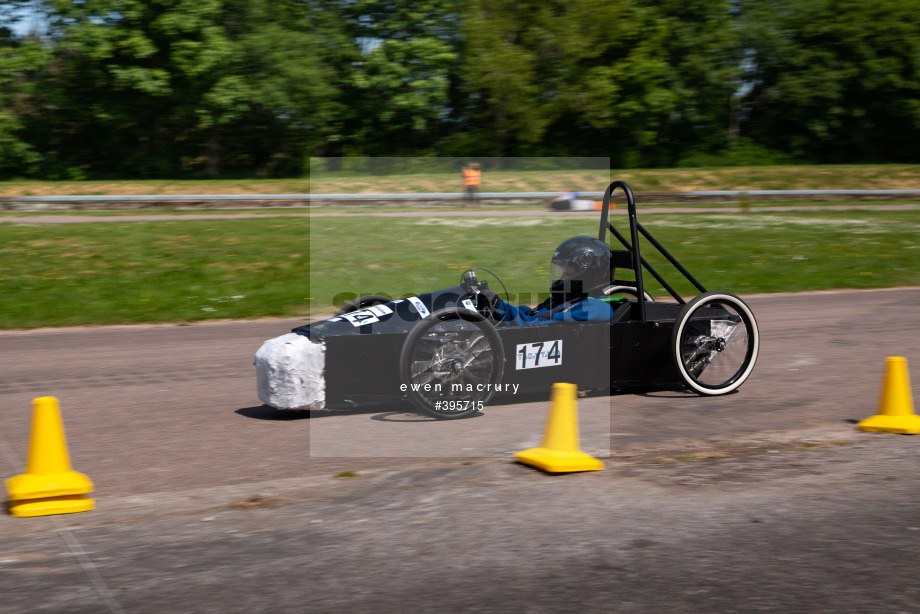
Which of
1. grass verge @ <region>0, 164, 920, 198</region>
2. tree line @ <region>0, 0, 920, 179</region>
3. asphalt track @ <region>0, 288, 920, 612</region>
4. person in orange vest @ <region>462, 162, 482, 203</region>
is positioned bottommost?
asphalt track @ <region>0, 288, 920, 612</region>

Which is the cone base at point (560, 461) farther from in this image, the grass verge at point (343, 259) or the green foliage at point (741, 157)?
the green foliage at point (741, 157)

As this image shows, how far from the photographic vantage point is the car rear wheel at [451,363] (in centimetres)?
614

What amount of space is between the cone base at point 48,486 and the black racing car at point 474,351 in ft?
5.43

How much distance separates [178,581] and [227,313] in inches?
336

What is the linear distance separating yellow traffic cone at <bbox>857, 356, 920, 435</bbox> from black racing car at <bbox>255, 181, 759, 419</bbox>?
3.82 ft

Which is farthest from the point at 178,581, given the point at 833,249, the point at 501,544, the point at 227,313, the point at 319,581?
the point at 833,249

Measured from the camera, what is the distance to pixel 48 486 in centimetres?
473

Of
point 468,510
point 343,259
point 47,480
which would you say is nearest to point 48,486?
point 47,480

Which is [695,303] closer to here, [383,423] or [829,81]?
[383,423]

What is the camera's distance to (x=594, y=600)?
3.67m

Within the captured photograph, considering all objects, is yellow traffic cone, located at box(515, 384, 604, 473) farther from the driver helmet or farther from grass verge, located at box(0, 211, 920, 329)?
the driver helmet

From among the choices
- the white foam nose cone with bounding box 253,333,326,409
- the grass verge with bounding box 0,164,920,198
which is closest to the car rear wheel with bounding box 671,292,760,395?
the white foam nose cone with bounding box 253,333,326,409

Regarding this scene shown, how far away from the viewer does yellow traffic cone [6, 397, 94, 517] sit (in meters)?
4.72

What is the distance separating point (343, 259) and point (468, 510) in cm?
270
